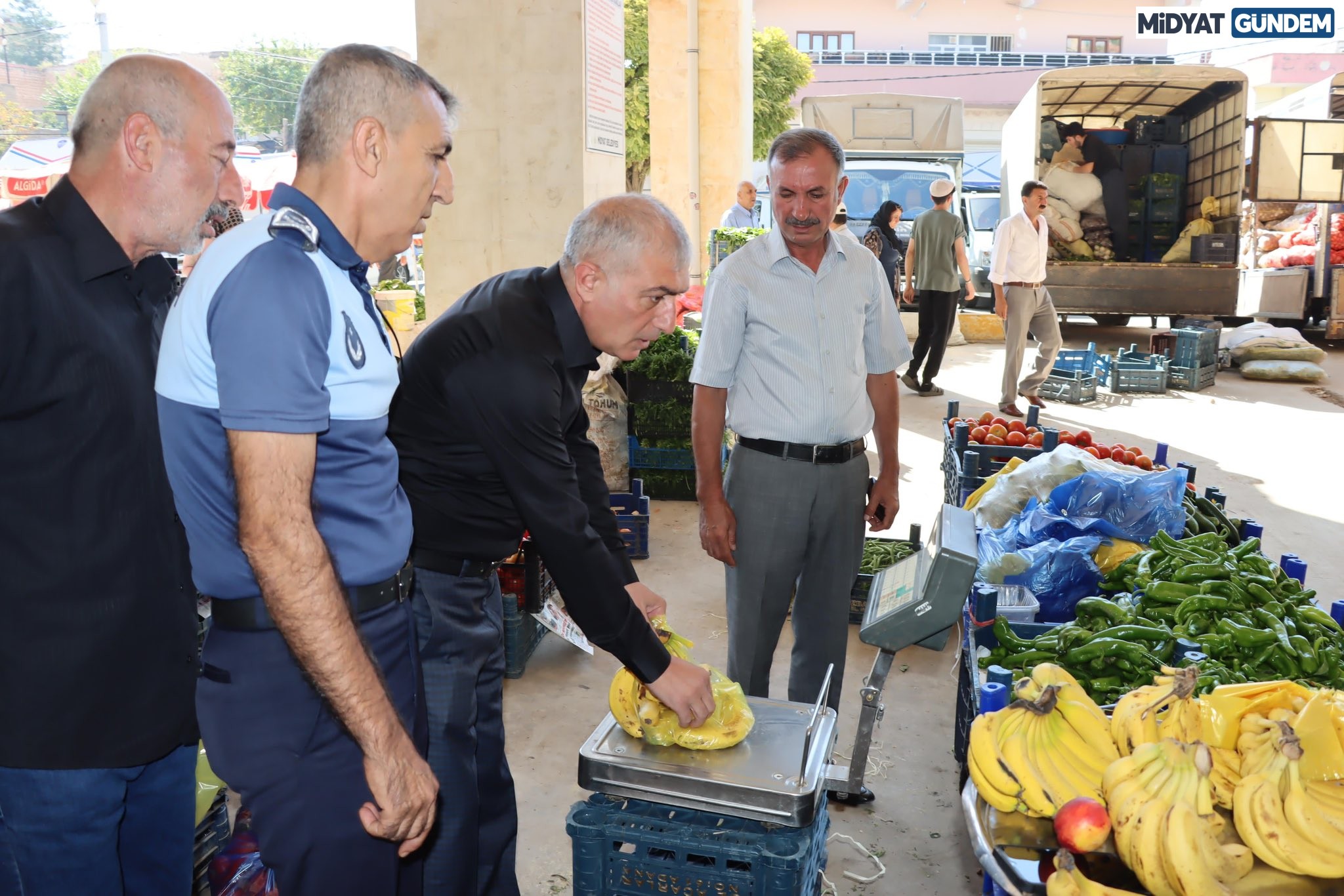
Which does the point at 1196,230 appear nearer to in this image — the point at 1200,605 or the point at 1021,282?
the point at 1021,282

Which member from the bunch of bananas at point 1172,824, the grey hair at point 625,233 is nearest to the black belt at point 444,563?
the grey hair at point 625,233

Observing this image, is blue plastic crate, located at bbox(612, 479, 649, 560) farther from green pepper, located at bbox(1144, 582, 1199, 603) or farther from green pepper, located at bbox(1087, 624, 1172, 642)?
green pepper, located at bbox(1087, 624, 1172, 642)

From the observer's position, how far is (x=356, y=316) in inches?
69.2

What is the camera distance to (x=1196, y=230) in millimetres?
13219

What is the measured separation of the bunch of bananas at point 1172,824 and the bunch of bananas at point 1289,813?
1.7 inches

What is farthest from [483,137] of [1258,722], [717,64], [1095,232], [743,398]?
[717,64]

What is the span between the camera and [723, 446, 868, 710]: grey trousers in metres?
3.41

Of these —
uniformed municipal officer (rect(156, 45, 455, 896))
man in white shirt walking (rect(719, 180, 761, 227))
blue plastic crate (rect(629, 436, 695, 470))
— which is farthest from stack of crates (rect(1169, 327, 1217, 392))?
uniformed municipal officer (rect(156, 45, 455, 896))

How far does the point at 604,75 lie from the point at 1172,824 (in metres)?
5.76

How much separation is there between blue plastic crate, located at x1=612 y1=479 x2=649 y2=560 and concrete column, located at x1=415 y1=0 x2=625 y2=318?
4.87 feet

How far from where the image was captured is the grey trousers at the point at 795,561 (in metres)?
3.41

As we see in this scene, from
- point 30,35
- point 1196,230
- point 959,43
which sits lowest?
point 1196,230

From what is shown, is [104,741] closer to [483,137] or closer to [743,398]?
[743,398]

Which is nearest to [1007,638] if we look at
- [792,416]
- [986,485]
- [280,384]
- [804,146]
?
[792,416]
